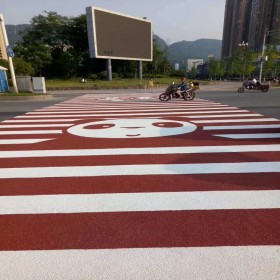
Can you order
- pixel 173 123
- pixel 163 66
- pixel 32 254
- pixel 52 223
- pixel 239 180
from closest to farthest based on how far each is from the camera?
pixel 32 254
pixel 52 223
pixel 239 180
pixel 173 123
pixel 163 66

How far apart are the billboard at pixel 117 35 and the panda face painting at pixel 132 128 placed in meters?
36.5

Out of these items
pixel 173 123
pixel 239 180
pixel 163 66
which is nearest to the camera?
pixel 239 180

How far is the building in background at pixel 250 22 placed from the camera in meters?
84.6

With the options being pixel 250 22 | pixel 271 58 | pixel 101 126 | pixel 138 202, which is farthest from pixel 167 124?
pixel 250 22

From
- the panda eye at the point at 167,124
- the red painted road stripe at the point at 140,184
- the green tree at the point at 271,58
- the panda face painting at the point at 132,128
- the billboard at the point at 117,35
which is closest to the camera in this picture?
the red painted road stripe at the point at 140,184

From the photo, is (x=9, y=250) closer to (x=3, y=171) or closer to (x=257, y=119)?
(x=3, y=171)

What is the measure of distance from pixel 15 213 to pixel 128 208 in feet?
4.39

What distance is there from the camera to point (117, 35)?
43.2 meters

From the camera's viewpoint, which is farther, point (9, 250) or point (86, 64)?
point (86, 64)

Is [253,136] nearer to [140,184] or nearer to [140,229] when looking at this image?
[140,184]

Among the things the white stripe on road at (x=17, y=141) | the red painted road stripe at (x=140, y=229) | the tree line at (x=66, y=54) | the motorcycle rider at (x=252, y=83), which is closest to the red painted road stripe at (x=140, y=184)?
the red painted road stripe at (x=140, y=229)

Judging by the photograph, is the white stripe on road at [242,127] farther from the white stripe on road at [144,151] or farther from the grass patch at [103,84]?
the grass patch at [103,84]

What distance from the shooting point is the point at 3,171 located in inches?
161

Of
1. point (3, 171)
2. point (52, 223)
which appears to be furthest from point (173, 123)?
point (52, 223)
